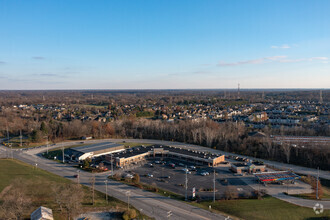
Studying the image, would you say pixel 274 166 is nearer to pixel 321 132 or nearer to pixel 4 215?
pixel 321 132

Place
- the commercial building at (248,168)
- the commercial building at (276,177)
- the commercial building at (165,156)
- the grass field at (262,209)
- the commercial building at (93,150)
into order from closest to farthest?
the grass field at (262,209), the commercial building at (276,177), the commercial building at (248,168), the commercial building at (165,156), the commercial building at (93,150)

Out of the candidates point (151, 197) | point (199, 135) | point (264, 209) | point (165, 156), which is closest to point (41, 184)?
point (151, 197)

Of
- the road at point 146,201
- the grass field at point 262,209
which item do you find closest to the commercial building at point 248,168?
the grass field at point 262,209

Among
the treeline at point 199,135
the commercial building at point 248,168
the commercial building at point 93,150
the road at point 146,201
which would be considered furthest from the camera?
the commercial building at point 93,150

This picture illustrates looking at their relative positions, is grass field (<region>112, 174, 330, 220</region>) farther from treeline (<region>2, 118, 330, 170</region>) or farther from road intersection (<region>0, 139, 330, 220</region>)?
treeline (<region>2, 118, 330, 170</region>)

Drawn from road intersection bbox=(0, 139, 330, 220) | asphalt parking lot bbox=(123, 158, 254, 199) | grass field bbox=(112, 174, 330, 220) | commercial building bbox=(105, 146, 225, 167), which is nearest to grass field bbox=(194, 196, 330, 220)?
grass field bbox=(112, 174, 330, 220)

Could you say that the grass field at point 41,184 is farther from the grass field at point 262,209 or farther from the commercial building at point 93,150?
the grass field at point 262,209
